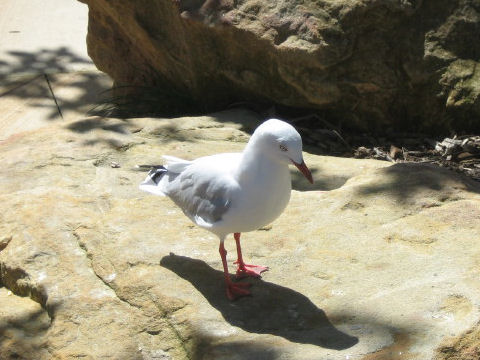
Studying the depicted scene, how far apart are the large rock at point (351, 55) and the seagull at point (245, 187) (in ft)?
6.73

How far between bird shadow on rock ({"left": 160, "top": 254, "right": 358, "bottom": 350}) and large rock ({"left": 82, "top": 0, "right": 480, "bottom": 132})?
2310 mm

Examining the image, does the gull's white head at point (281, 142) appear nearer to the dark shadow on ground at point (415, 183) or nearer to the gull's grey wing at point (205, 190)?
the gull's grey wing at point (205, 190)

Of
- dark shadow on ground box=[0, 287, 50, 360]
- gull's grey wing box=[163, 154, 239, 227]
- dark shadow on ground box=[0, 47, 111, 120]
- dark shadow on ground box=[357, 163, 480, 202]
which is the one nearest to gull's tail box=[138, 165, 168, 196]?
gull's grey wing box=[163, 154, 239, 227]

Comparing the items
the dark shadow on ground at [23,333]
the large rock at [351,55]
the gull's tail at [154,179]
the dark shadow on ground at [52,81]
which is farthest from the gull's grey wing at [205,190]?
the dark shadow on ground at [52,81]

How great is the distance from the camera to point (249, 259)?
405 cm

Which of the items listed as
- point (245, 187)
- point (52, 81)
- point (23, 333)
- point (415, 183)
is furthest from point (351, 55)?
point (52, 81)

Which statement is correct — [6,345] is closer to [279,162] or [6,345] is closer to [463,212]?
[279,162]

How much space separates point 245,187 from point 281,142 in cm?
30

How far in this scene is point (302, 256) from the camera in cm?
394

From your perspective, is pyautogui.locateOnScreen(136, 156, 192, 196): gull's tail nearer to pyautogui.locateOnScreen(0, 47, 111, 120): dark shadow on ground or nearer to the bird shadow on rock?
the bird shadow on rock

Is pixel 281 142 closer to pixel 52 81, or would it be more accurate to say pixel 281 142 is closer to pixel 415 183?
pixel 415 183

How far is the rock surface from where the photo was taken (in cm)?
328

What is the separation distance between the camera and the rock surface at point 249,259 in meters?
3.28

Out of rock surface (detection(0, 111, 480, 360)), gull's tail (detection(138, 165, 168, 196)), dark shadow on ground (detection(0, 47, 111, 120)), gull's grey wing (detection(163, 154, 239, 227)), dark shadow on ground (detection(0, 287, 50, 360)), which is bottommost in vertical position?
dark shadow on ground (detection(0, 47, 111, 120))
